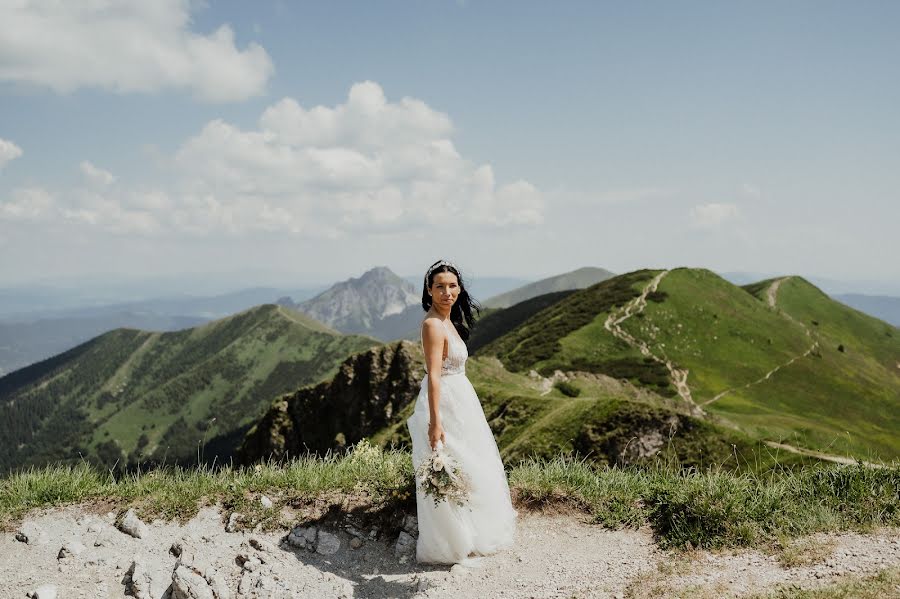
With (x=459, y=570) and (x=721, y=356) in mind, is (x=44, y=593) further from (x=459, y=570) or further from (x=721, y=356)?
(x=721, y=356)

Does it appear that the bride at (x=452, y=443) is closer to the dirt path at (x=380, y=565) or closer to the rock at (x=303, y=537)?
the dirt path at (x=380, y=565)

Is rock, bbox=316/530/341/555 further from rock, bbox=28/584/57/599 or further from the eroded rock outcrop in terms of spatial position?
the eroded rock outcrop

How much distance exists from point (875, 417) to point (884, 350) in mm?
68009

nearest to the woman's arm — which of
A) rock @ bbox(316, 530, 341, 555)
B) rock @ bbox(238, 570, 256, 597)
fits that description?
rock @ bbox(316, 530, 341, 555)

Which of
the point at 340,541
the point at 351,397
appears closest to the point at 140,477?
the point at 340,541

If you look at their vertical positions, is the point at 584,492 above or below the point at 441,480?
below

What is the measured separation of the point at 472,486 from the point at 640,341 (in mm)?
85004

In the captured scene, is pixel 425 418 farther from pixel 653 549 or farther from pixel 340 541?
pixel 653 549

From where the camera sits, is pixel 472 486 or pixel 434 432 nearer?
pixel 434 432

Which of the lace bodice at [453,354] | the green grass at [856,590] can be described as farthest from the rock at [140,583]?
the green grass at [856,590]

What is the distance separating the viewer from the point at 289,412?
7031 cm

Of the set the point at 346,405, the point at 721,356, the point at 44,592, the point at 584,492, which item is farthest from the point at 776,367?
the point at 44,592

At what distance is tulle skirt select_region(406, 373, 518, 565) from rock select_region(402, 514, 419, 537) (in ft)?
1.31

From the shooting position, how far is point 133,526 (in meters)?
8.14
